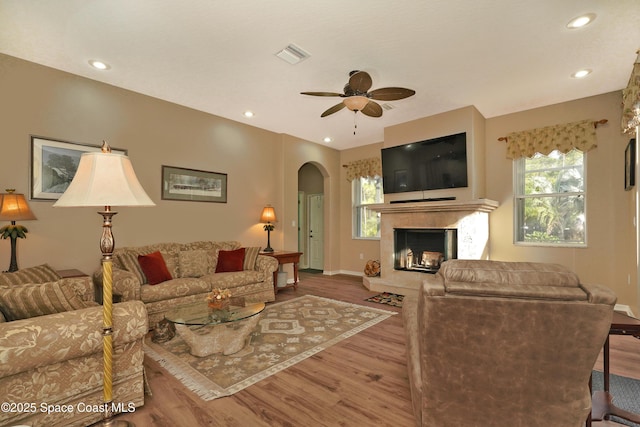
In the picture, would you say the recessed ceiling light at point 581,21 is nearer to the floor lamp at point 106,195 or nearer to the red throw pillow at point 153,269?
the floor lamp at point 106,195

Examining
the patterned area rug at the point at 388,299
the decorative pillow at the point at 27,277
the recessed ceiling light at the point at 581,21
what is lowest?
the patterned area rug at the point at 388,299

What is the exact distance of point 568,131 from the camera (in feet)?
13.4

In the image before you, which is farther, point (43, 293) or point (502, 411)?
point (43, 293)

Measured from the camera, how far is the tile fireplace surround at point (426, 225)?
14.1ft

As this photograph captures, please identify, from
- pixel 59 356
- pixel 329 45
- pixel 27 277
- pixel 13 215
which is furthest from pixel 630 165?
pixel 13 215

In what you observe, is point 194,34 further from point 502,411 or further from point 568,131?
point 568,131

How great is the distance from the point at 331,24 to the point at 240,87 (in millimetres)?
1623

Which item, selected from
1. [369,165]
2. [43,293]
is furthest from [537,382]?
[369,165]

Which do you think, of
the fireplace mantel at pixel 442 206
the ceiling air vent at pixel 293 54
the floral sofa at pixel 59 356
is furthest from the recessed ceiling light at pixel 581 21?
the floral sofa at pixel 59 356

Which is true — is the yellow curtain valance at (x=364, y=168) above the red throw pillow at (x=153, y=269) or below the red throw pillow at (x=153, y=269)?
above

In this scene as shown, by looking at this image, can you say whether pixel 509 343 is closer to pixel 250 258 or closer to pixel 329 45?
pixel 329 45

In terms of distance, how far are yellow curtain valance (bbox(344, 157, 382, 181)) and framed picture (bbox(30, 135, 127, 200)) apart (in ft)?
15.6

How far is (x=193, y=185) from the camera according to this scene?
4461 millimetres

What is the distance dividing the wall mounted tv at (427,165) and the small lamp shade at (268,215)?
209cm
